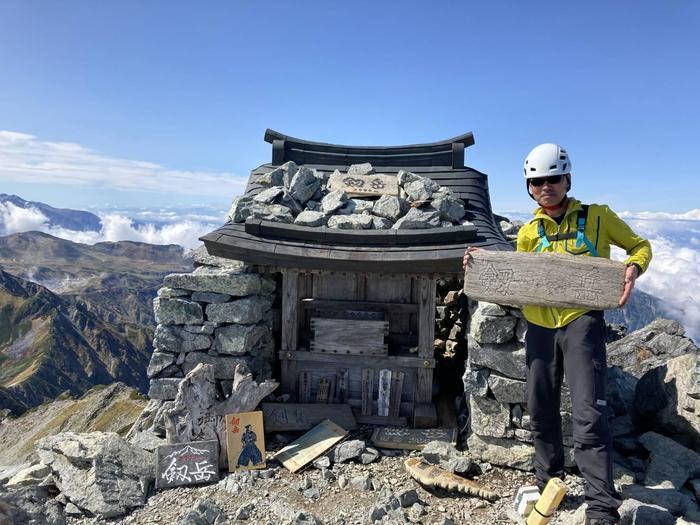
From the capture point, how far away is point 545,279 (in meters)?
4.41

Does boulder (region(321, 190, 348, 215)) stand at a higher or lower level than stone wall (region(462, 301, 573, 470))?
higher

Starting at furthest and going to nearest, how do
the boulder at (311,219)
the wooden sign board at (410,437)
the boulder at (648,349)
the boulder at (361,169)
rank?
the boulder at (648,349) → the boulder at (361,169) → the boulder at (311,219) → the wooden sign board at (410,437)

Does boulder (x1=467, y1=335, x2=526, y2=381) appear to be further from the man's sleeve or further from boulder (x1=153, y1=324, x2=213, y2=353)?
boulder (x1=153, y1=324, x2=213, y2=353)

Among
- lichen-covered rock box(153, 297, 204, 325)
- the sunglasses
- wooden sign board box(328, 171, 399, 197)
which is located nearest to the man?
the sunglasses

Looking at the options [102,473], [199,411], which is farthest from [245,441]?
[102,473]

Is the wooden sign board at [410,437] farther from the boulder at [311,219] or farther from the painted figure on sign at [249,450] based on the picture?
the boulder at [311,219]

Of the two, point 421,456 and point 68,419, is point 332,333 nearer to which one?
point 421,456

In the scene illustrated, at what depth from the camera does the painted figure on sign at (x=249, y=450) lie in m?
6.31

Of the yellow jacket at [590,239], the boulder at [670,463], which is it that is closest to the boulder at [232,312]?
the yellow jacket at [590,239]

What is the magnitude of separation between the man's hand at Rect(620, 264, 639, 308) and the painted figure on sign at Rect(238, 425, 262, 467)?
197 inches

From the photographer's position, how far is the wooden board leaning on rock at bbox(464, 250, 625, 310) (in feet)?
13.7

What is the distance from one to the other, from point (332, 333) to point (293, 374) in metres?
1.07

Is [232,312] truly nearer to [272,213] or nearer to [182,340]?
[182,340]

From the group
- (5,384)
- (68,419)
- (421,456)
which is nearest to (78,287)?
(5,384)
